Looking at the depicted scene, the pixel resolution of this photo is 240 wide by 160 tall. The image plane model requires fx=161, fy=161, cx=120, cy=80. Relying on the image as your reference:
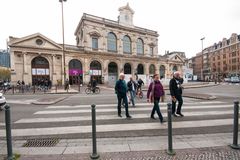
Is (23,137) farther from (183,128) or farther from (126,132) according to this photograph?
(183,128)

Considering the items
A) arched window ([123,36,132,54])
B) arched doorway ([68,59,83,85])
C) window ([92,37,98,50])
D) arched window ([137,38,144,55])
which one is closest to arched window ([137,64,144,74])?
arched window ([137,38,144,55])

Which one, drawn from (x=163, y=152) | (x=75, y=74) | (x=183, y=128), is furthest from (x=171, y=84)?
(x=75, y=74)

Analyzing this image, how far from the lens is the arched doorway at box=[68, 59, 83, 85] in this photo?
126ft

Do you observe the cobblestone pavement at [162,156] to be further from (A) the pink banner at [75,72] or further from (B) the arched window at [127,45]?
(B) the arched window at [127,45]

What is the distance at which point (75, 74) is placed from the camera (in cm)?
3875

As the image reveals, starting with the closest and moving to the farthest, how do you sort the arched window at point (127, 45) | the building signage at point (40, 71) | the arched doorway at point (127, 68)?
1. the building signage at point (40, 71)
2. the arched doorway at point (127, 68)
3. the arched window at point (127, 45)

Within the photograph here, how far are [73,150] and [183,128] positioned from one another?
3513 mm

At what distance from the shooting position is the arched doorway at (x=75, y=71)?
38.3 m

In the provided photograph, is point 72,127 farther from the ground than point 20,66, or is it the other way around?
point 20,66

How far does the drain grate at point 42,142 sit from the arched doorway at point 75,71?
113 feet

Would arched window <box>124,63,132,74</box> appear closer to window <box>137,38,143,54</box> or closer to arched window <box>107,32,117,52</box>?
arched window <box>107,32,117,52</box>

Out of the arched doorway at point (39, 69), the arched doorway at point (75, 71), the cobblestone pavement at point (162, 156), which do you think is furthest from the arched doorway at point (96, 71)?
the cobblestone pavement at point (162, 156)

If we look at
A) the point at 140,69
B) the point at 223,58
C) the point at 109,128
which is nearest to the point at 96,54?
the point at 140,69

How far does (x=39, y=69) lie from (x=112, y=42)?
820 inches
